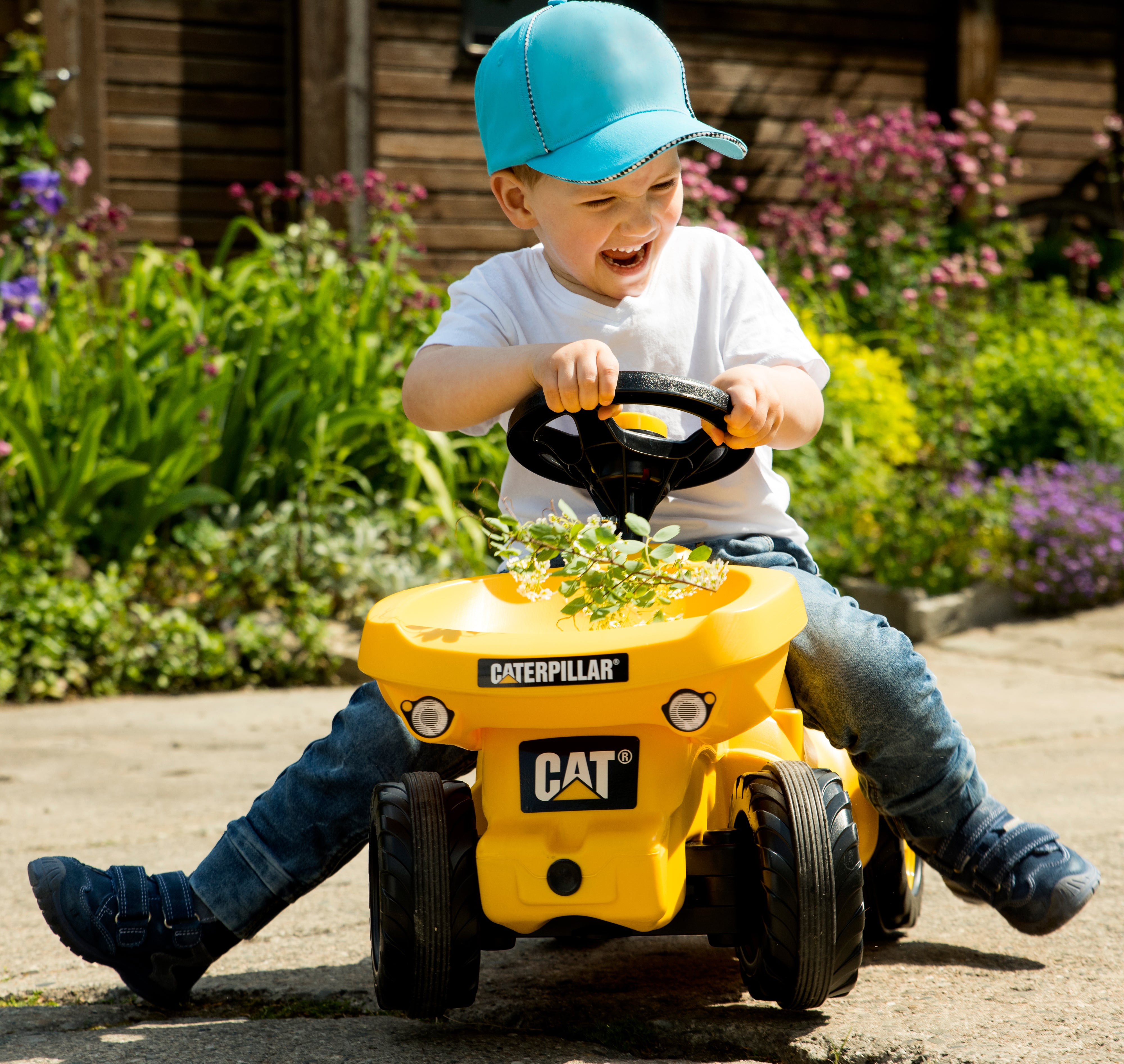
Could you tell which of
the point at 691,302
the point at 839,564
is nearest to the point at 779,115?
the point at 839,564

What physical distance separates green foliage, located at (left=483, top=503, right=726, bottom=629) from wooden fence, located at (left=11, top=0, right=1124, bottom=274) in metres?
5.47

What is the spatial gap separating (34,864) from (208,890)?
9.2 inches

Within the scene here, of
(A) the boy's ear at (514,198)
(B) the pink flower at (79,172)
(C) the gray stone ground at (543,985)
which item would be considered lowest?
(C) the gray stone ground at (543,985)

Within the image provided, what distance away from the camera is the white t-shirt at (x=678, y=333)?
6.07 ft

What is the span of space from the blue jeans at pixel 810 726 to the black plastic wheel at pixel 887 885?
0.11 meters

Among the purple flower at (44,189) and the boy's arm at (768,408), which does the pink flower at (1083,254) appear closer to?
the purple flower at (44,189)

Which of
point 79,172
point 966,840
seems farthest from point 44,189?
point 966,840

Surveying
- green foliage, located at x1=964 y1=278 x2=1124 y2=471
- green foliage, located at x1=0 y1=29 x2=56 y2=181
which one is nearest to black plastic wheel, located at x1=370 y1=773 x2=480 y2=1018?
green foliage, located at x1=964 y1=278 x2=1124 y2=471

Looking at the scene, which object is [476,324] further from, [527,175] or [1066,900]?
[1066,900]

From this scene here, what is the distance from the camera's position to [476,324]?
73.7 inches

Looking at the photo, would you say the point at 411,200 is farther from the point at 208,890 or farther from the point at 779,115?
the point at 208,890

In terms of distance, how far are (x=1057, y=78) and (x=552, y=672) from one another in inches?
327

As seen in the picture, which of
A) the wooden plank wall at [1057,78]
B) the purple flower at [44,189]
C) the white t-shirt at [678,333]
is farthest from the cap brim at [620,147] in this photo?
the wooden plank wall at [1057,78]

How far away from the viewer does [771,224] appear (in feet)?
21.3
